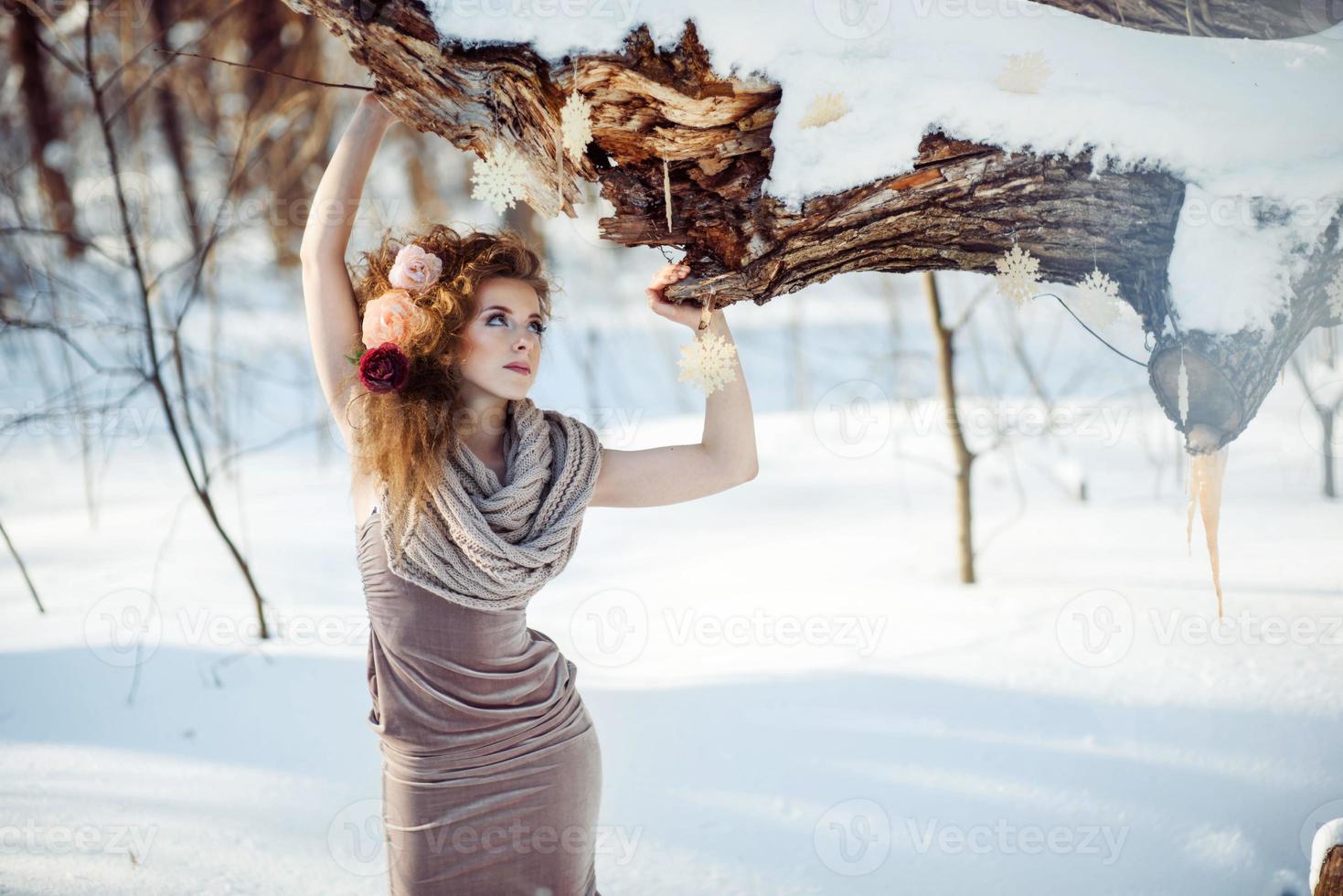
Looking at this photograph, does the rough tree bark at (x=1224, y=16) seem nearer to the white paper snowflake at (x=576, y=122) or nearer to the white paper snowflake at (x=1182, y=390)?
the white paper snowflake at (x=1182, y=390)

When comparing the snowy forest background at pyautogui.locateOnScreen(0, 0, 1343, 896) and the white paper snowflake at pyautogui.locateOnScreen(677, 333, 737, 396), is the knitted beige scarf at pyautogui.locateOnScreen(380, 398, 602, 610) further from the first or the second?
the snowy forest background at pyautogui.locateOnScreen(0, 0, 1343, 896)

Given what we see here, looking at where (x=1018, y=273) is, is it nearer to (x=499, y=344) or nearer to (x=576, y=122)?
(x=576, y=122)

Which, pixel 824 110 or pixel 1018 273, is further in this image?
pixel 1018 273

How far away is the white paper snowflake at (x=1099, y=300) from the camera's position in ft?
5.02

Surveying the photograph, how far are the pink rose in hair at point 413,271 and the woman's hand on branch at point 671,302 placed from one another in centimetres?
36

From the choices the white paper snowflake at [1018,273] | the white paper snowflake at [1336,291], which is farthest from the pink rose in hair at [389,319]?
the white paper snowflake at [1336,291]

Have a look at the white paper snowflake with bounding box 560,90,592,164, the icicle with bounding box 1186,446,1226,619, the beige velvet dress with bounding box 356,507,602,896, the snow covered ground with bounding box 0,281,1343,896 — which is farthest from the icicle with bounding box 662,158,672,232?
the snow covered ground with bounding box 0,281,1343,896

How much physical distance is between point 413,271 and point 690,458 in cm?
A: 55

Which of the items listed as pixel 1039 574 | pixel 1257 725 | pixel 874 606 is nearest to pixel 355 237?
pixel 874 606

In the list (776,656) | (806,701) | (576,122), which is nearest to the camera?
(576,122)

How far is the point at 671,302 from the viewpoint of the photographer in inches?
59.9

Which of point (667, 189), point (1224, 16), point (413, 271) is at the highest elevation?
point (1224, 16)

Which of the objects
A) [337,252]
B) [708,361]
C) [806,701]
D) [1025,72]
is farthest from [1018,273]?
[806,701]

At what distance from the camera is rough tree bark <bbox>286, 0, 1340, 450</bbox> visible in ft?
4.53
